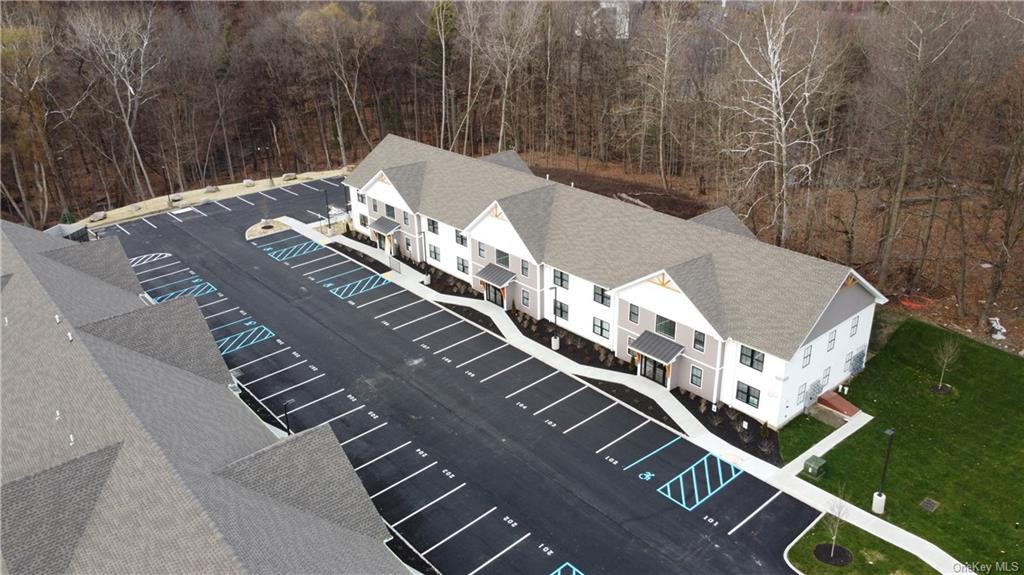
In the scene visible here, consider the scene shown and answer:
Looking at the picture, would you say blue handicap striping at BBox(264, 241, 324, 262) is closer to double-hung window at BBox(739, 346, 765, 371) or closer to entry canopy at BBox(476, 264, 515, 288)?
entry canopy at BBox(476, 264, 515, 288)

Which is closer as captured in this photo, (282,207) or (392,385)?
(392,385)

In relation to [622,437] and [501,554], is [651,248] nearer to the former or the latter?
[622,437]

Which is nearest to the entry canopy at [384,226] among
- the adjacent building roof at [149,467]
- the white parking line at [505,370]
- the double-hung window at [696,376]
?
the white parking line at [505,370]

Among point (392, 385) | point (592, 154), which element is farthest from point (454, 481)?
point (592, 154)

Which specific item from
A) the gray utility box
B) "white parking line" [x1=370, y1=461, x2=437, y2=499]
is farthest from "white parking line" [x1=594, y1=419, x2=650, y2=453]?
"white parking line" [x1=370, y1=461, x2=437, y2=499]

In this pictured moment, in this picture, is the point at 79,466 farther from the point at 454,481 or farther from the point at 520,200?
the point at 520,200

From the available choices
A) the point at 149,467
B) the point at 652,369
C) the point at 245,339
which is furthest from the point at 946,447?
the point at 245,339
